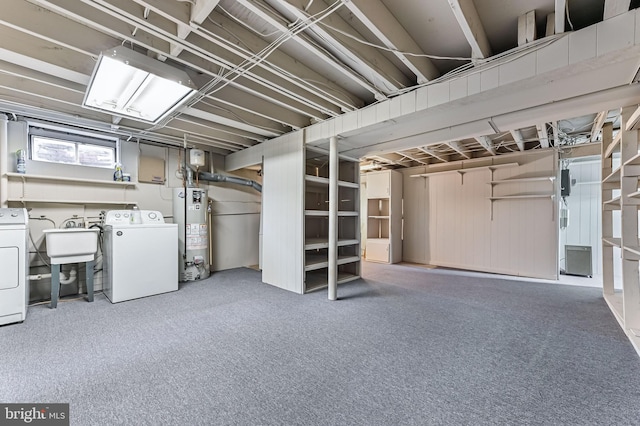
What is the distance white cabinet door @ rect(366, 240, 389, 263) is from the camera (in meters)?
6.38

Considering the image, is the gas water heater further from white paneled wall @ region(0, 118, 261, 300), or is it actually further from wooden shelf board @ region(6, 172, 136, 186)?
wooden shelf board @ region(6, 172, 136, 186)

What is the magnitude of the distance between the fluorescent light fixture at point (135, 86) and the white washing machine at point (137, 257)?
1518 mm

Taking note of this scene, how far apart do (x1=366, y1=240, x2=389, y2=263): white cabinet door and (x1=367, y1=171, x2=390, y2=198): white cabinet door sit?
116 centimetres

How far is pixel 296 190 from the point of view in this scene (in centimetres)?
392

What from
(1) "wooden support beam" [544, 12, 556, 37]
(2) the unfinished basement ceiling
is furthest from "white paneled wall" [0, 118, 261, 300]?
(1) "wooden support beam" [544, 12, 556, 37]

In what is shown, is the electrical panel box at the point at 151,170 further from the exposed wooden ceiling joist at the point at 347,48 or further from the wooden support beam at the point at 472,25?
the wooden support beam at the point at 472,25

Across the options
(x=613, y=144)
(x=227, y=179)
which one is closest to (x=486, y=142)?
(x=613, y=144)

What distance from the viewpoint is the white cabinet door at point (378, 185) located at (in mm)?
6473

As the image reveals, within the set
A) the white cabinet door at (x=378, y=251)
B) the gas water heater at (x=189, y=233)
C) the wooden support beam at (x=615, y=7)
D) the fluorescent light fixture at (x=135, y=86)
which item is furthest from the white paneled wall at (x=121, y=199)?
the wooden support beam at (x=615, y=7)

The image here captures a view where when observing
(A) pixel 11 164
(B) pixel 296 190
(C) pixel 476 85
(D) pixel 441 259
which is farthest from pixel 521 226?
(A) pixel 11 164

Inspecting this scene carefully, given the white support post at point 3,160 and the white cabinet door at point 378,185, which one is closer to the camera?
the white support post at point 3,160

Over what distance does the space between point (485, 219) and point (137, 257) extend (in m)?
6.27

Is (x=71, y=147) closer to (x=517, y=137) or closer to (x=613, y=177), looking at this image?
(x=517, y=137)

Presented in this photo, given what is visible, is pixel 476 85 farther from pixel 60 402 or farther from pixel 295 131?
pixel 60 402
